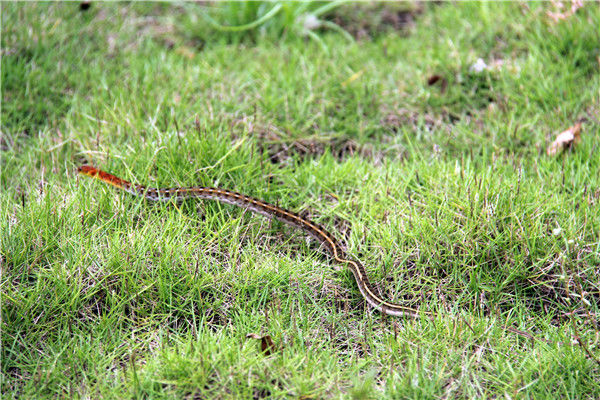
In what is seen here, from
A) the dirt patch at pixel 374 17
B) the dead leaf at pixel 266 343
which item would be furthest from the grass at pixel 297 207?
the dirt patch at pixel 374 17

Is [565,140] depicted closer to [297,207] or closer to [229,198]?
[297,207]

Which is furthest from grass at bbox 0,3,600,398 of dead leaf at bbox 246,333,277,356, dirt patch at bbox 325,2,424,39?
dirt patch at bbox 325,2,424,39

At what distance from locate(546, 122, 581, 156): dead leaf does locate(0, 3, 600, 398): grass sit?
10cm

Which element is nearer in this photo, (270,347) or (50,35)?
(270,347)

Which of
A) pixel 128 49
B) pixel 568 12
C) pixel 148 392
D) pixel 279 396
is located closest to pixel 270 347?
pixel 279 396

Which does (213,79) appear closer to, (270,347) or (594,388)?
(270,347)

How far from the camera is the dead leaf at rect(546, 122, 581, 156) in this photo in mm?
5055

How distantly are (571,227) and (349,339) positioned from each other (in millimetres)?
1837

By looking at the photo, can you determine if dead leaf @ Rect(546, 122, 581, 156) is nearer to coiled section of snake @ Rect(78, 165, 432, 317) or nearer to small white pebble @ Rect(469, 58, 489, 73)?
small white pebble @ Rect(469, 58, 489, 73)

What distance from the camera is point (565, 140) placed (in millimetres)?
5055

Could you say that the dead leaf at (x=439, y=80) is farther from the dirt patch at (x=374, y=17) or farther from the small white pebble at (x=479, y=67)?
the dirt patch at (x=374, y=17)

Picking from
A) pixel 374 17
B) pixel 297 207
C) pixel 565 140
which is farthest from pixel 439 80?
pixel 297 207

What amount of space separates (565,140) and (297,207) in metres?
2.38

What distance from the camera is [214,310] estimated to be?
394 cm
